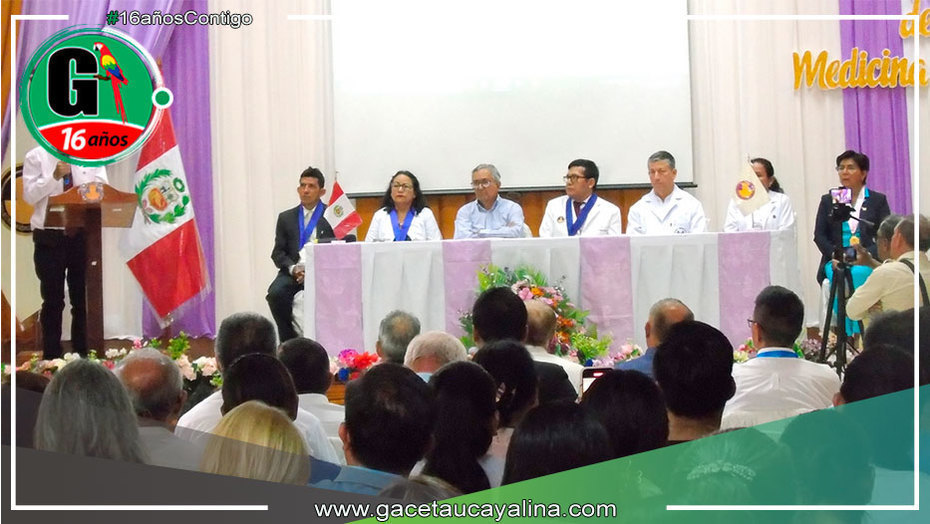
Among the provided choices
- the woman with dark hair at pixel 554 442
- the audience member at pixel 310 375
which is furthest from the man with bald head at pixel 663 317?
the woman with dark hair at pixel 554 442

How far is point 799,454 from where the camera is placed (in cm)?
215

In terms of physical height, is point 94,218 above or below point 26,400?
above

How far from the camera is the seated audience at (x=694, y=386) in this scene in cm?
256

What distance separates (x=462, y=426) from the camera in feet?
7.59

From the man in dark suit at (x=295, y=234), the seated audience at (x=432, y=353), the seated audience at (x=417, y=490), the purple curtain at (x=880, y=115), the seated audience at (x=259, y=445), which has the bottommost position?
the seated audience at (x=417, y=490)

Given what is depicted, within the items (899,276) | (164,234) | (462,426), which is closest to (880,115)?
(899,276)

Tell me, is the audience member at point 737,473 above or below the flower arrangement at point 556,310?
below

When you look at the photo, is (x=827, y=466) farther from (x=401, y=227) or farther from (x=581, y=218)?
(x=401, y=227)

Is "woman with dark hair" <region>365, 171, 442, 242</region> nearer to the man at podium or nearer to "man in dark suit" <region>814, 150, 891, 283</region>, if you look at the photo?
the man at podium

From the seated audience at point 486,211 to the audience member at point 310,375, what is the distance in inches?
132

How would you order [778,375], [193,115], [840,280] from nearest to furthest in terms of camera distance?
1. [778,375]
2. [840,280]
3. [193,115]

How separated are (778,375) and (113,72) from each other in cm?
514

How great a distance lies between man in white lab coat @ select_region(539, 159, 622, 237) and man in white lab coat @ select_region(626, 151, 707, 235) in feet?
0.55

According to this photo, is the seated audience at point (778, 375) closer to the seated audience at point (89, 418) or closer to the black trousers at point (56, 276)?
the seated audience at point (89, 418)
